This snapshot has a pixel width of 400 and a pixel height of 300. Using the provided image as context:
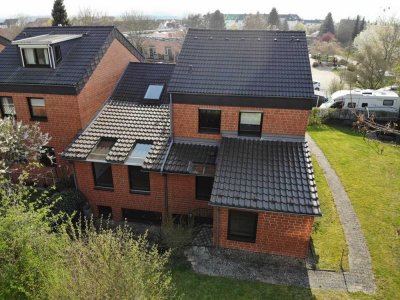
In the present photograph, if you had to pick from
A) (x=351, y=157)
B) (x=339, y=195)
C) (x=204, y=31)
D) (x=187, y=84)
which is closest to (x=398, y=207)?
(x=339, y=195)

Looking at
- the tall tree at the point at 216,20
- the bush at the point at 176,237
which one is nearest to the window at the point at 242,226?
the bush at the point at 176,237

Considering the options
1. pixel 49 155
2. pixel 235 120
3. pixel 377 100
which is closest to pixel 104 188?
pixel 49 155

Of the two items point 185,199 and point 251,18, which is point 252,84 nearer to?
point 185,199

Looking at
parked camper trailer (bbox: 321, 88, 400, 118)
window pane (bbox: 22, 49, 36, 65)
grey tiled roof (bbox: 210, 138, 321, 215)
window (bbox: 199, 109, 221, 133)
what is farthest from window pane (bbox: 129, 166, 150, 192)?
parked camper trailer (bbox: 321, 88, 400, 118)

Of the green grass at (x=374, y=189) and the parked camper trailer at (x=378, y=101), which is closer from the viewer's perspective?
the green grass at (x=374, y=189)

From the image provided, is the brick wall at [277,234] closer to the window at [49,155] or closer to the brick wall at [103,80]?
the brick wall at [103,80]

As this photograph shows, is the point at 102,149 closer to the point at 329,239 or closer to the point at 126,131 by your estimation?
the point at 126,131
